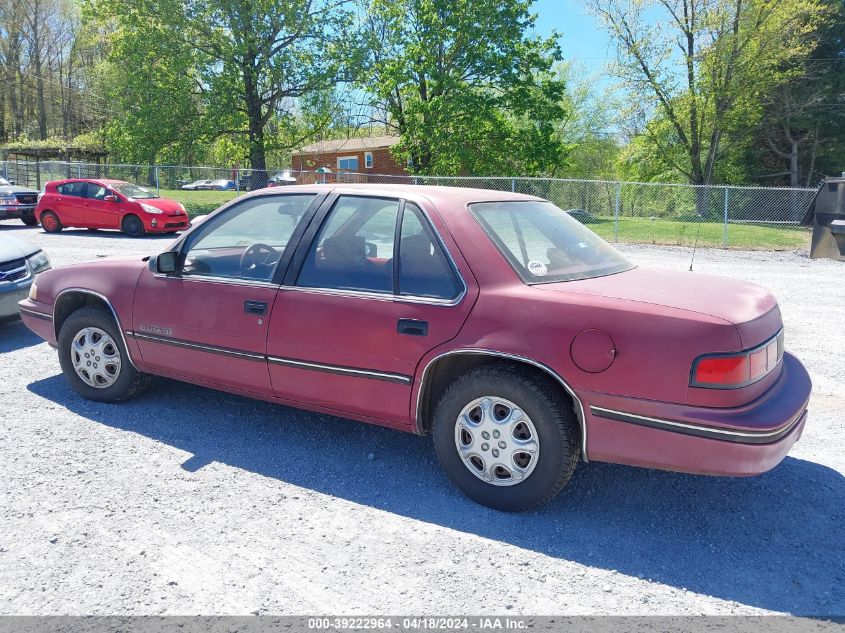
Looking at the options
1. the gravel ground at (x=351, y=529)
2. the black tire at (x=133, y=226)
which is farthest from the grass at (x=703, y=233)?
the gravel ground at (x=351, y=529)

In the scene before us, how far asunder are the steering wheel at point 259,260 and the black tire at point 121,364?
3.76 feet

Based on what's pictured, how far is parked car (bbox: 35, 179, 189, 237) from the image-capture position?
16.9m

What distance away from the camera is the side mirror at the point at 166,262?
13.7 feet

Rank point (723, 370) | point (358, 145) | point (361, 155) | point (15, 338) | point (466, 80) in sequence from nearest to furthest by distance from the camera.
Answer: point (723, 370) → point (15, 338) → point (466, 80) → point (358, 145) → point (361, 155)

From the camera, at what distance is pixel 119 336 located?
14.8 feet

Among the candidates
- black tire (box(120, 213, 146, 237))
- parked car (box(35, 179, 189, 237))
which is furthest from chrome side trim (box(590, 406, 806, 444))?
black tire (box(120, 213, 146, 237))

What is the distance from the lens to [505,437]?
3.17 meters

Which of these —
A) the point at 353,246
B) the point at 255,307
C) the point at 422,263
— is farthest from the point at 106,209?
the point at 422,263

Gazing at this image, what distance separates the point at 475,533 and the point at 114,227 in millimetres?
16792

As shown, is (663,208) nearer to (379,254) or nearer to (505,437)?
(379,254)

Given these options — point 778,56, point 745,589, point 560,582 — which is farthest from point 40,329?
point 778,56

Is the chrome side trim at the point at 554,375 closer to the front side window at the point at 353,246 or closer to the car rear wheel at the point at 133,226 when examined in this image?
the front side window at the point at 353,246

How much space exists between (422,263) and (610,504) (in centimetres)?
160

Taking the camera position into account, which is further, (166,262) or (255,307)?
(166,262)
